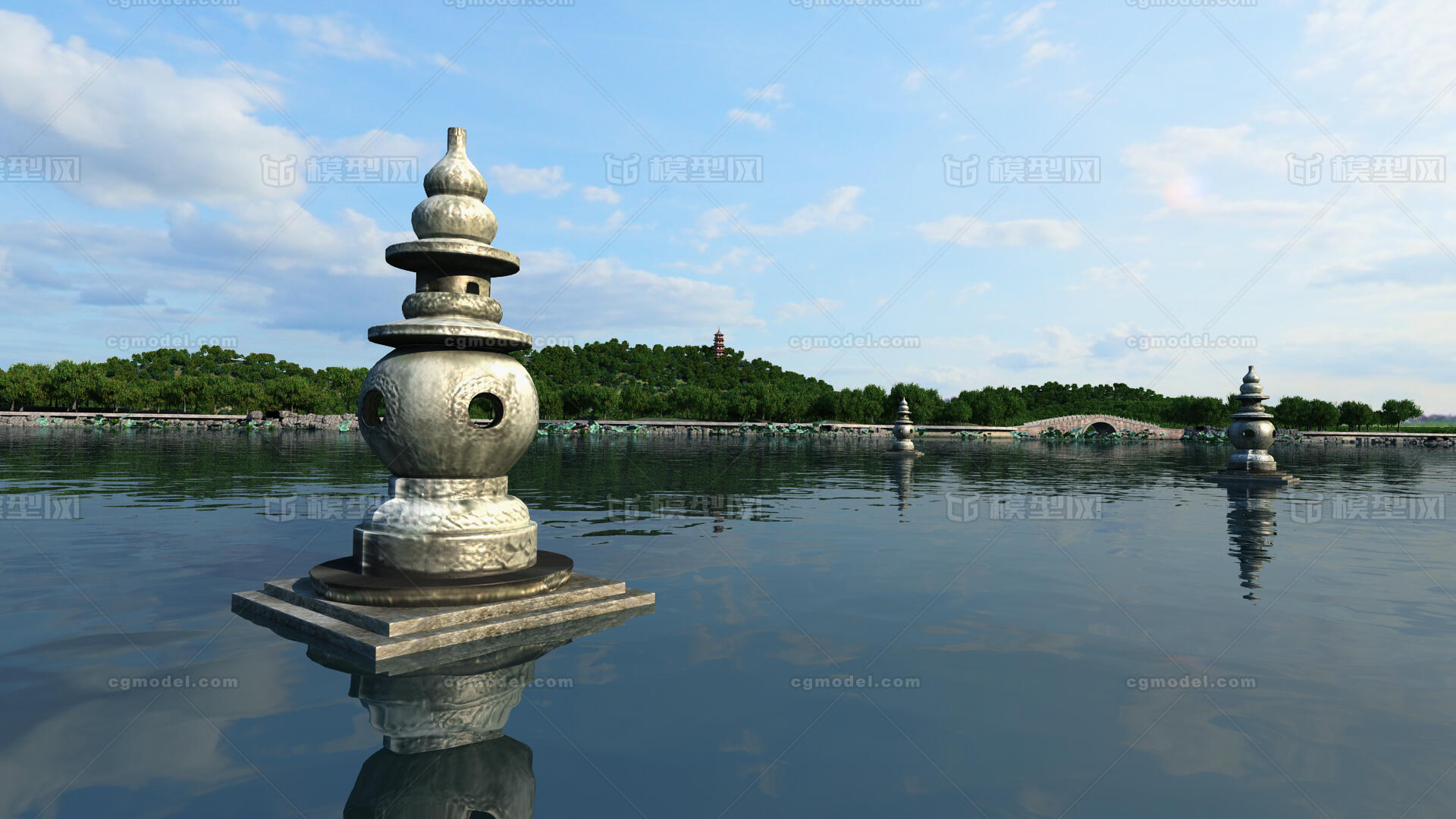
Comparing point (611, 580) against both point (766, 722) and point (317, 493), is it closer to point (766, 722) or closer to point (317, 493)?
point (766, 722)

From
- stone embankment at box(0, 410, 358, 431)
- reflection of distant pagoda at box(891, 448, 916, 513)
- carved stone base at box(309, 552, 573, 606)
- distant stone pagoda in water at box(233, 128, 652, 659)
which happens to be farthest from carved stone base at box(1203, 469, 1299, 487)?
stone embankment at box(0, 410, 358, 431)

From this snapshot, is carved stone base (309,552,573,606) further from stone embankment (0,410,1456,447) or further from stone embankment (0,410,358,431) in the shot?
stone embankment (0,410,358,431)

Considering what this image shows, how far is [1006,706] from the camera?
6137mm

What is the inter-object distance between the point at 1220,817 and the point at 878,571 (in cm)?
690

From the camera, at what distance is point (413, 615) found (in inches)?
301

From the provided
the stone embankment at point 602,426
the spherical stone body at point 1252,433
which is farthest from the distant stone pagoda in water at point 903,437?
the stone embankment at point 602,426

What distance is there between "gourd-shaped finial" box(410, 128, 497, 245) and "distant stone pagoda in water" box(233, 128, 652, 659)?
2cm

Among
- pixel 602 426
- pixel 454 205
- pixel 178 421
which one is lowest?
pixel 602 426

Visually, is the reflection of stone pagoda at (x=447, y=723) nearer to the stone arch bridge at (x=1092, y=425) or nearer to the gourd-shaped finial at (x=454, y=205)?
the gourd-shaped finial at (x=454, y=205)

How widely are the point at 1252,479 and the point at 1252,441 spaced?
140cm

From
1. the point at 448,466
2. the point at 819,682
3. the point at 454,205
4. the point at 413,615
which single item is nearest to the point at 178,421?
the point at 454,205

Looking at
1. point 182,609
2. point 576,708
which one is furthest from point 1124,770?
point 182,609

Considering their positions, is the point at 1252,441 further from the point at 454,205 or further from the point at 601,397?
the point at 601,397

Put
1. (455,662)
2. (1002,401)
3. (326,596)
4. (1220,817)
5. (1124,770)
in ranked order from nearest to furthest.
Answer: (1220,817) < (1124,770) < (455,662) < (326,596) < (1002,401)
